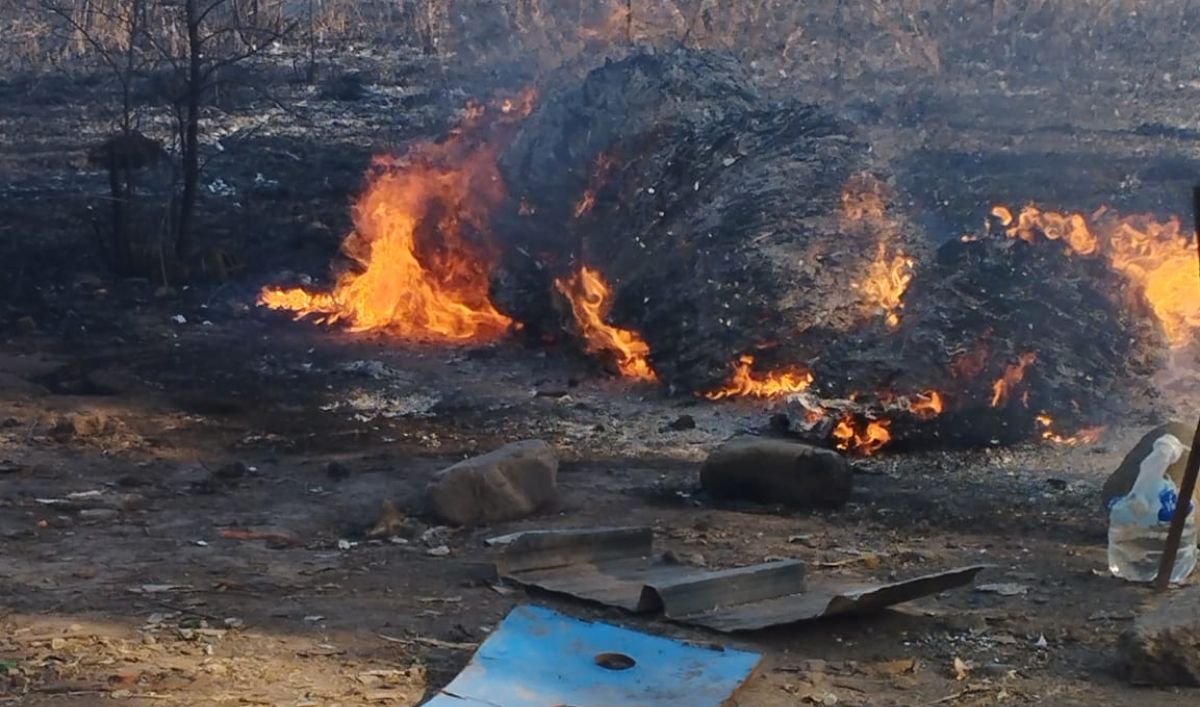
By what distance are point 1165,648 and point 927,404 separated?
12.3ft

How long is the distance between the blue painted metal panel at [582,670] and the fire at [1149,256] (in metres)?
5.19

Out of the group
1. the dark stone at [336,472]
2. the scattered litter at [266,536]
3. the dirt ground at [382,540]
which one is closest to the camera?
the dirt ground at [382,540]

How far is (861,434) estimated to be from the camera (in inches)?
324

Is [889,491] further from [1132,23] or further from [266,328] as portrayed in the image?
[1132,23]

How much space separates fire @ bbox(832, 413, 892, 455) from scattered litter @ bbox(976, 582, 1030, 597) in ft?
7.87

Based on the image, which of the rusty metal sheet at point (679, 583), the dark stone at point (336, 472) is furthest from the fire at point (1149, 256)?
the dark stone at point (336, 472)

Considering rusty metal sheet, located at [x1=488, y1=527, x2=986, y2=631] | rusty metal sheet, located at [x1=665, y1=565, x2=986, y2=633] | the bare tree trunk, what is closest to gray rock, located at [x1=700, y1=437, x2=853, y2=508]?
→ rusty metal sheet, located at [x1=488, y1=527, x2=986, y2=631]

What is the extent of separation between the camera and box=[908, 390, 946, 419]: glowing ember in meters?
8.23

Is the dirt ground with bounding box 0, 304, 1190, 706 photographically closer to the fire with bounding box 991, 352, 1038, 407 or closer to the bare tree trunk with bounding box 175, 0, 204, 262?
the fire with bounding box 991, 352, 1038, 407

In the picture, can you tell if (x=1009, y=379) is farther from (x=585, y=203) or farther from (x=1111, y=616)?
(x=585, y=203)

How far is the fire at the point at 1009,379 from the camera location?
824 cm

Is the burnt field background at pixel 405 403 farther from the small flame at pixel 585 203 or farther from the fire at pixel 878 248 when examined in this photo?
the small flame at pixel 585 203

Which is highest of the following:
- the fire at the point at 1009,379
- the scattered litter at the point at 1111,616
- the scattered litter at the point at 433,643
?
the fire at the point at 1009,379

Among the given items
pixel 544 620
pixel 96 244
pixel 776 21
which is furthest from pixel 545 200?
pixel 776 21
